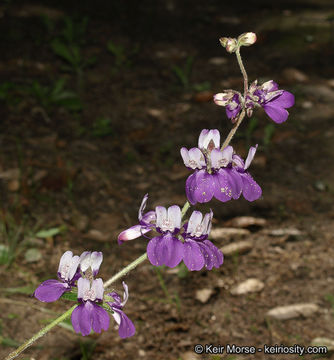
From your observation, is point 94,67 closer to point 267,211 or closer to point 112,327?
point 267,211

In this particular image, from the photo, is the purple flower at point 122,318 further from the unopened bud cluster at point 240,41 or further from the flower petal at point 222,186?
the unopened bud cluster at point 240,41

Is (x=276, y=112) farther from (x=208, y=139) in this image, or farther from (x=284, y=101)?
(x=208, y=139)

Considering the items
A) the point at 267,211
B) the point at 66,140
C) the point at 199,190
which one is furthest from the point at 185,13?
the point at 199,190

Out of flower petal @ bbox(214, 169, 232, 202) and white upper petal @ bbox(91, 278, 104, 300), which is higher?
flower petal @ bbox(214, 169, 232, 202)

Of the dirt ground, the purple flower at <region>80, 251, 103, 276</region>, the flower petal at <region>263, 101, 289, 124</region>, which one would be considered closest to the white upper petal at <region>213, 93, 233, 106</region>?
the flower petal at <region>263, 101, 289, 124</region>

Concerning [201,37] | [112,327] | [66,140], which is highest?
[201,37]

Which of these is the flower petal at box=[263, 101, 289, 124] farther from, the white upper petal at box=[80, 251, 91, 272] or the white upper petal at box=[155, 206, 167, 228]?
the white upper petal at box=[80, 251, 91, 272]

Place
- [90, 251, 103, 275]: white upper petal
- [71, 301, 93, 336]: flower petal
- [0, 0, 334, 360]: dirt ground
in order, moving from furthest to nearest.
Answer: [0, 0, 334, 360]: dirt ground < [90, 251, 103, 275]: white upper petal < [71, 301, 93, 336]: flower petal
